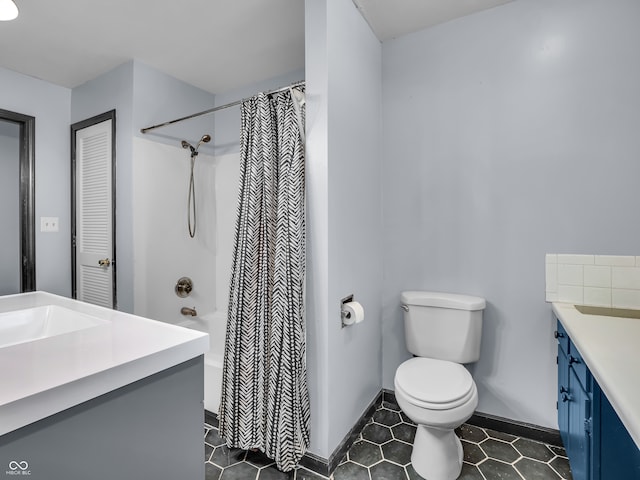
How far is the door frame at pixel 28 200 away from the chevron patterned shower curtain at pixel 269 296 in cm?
199

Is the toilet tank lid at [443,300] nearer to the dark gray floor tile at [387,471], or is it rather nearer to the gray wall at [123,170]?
the dark gray floor tile at [387,471]

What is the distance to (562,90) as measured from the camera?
1.80 meters

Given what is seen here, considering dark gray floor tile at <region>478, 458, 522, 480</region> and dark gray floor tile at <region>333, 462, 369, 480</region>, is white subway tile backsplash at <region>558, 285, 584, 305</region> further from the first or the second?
dark gray floor tile at <region>333, 462, 369, 480</region>

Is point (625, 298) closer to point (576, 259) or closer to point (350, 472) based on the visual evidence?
point (576, 259)

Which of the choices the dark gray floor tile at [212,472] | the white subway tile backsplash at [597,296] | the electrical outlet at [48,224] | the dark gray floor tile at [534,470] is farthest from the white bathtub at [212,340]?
the white subway tile backsplash at [597,296]

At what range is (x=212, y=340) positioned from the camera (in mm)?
2869

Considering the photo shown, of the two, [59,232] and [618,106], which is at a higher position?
[618,106]

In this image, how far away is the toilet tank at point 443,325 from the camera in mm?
1894

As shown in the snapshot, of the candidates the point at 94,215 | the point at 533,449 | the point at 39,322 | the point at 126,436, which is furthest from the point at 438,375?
the point at 94,215

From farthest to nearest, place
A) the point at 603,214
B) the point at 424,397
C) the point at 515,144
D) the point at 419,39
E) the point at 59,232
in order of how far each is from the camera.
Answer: the point at 59,232
the point at 419,39
the point at 515,144
the point at 603,214
the point at 424,397

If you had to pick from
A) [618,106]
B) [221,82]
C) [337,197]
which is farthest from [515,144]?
[221,82]

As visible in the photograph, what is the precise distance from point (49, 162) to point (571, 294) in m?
3.75

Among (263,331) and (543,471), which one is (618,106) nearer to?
(543,471)

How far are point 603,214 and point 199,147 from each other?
9.32 feet
